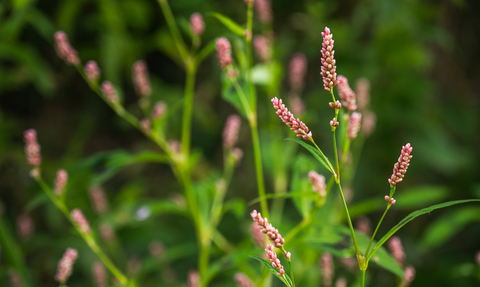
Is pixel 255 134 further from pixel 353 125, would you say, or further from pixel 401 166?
pixel 401 166

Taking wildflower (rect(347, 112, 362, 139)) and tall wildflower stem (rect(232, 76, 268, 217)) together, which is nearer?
wildflower (rect(347, 112, 362, 139))

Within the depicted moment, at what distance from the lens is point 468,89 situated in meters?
1.52

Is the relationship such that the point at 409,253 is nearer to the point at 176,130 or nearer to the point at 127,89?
the point at 176,130

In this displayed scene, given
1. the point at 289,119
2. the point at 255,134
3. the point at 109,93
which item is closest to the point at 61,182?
the point at 109,93

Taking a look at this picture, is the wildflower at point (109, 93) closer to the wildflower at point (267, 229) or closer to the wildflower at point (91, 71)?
the wildflower at point (91, 71)

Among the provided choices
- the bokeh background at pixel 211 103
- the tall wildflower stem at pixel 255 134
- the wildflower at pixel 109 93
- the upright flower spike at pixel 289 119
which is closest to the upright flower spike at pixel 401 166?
the upright flower spike at pixel 289 119

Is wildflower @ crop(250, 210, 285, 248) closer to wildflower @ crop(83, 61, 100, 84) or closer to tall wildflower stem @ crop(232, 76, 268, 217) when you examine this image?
tall wildflower stem @ crop(232, 76, 268, 217)

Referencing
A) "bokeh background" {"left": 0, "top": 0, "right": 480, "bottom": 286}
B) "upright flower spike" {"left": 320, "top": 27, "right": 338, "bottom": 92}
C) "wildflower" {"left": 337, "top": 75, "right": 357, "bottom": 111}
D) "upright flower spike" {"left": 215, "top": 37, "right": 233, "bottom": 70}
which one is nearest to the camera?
"upright flower spike" {"left": 320, "top": 27, "right": 338, "bottom": 92}

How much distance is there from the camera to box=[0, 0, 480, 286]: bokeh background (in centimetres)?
115

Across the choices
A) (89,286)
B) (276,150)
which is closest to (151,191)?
(89,286)

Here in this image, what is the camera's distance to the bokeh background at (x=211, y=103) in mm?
1150

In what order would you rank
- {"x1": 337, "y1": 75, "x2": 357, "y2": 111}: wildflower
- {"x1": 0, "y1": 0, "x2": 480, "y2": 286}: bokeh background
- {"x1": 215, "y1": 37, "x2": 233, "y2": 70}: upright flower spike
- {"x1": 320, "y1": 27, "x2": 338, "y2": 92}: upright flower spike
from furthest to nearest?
{"x1": 0, "y1": 0, "x2": 480, "y2": 286}: bokeh background → {"x1": 215, "y1": 37, "x2": 233, "y2": 70}: upright flower spike → {"x1": 337, "y1": 75, "x2": 357, "y2": 111}: wildflower → {"x1": 320, "y1": 27, "x2": 338, "y2": 92}: upright flower spike

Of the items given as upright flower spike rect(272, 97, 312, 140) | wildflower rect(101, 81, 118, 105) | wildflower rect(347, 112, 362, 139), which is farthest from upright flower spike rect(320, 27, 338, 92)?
wildflower rect(101, 81, 118, 105)

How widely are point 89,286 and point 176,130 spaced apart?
22.3 inches
